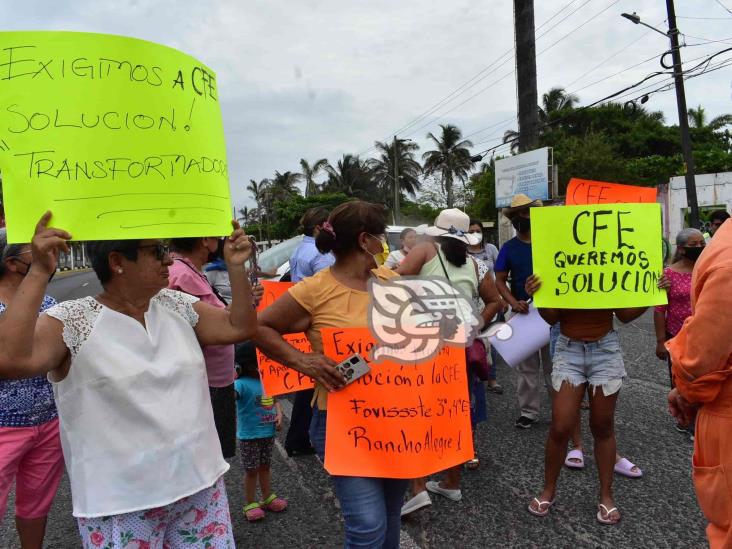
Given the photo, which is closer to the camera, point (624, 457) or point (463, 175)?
point (624, 457)

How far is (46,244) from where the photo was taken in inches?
57.2

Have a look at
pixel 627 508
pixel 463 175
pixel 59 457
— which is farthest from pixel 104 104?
pixel 463 175

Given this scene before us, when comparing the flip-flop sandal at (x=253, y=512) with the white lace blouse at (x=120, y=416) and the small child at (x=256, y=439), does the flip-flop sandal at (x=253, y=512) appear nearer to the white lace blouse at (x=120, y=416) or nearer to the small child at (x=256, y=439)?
the small child at (x=256, y=439)

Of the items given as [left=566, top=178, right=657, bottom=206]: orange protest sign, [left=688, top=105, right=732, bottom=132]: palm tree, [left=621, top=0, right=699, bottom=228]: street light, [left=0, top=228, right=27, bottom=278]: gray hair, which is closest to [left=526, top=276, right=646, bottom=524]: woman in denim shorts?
[left=566, top=178, right=657, bottom=206]: orange protest sign

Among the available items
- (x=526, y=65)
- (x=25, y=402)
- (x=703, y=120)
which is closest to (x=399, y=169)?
(x=703, y=120)

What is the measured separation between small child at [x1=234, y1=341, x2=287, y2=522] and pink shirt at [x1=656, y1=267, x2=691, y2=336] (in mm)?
2983

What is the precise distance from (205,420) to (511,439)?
3195mm

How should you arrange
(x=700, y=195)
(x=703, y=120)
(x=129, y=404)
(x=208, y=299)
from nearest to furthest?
(x=129, y=404) < (x=208, y=299) < (x=700, y=195) < (x=703, y=120)

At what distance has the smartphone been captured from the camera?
2.06 metres

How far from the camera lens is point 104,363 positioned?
5.42 feet

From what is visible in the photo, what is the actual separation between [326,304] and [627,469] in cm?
265

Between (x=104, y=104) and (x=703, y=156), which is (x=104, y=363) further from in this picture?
(x=703, y=156)

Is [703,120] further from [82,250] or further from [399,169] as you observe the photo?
[82,250]

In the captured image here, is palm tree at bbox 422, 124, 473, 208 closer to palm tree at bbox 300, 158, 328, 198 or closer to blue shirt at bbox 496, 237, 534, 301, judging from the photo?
palm tree at bbox 300, 158, 328, 198
